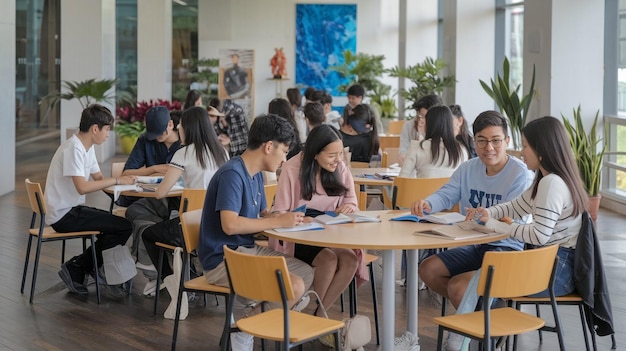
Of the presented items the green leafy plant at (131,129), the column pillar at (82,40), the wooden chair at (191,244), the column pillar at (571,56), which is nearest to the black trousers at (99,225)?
the wooden chair at (191,244)

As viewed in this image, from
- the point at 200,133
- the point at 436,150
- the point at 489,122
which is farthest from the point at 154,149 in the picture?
the point at 489,122

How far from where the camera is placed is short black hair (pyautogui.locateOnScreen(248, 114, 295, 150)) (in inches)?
170

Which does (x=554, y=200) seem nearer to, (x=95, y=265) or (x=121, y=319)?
(x=121, y=319)

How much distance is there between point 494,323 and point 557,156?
2.89 feet

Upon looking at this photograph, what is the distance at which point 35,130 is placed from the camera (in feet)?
49.3

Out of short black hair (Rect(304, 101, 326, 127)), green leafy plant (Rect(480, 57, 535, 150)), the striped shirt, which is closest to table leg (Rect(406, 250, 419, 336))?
the striped shirt

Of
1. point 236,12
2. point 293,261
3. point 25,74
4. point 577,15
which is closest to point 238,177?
point 293,261

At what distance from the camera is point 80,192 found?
5867 millimetres

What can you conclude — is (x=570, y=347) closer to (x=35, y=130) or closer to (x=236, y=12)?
(x=35, y=130)

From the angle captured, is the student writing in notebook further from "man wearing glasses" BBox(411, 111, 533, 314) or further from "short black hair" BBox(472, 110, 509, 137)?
"short black hair" BBox(472, 110, 509, 137)

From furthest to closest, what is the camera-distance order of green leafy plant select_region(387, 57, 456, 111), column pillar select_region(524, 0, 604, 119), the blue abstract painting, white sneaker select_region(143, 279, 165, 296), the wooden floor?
1. the blue abstract painting
2. green leafy plant select_region(387, 57, 456, 111)
3. column pillar select_region(524, 0, 604, 119)
4. white sneaker select_region(143, 279, 165, 296)
5. the wooden floor

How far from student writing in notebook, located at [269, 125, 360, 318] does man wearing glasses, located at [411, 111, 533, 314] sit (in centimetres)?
39

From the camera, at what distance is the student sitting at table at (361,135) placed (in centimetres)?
852

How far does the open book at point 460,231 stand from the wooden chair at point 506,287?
40 cm
